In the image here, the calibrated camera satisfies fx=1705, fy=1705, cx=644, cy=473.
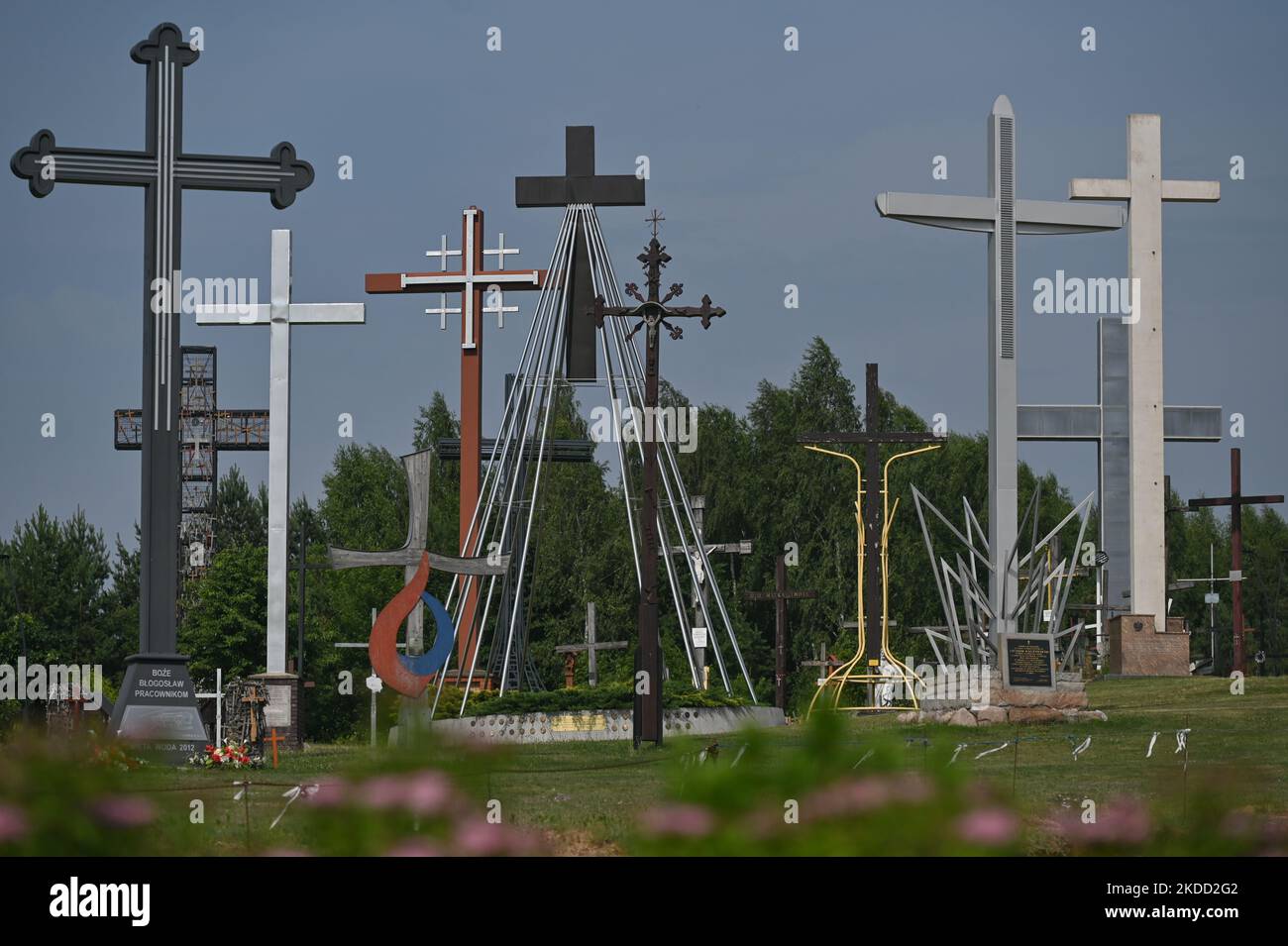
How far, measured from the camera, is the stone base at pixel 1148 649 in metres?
32.5

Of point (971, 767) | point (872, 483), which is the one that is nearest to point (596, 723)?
point (872, 483)

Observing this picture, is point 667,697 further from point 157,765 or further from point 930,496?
point 930,496

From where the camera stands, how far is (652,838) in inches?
150

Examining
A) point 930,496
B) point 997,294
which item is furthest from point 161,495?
point 930,496

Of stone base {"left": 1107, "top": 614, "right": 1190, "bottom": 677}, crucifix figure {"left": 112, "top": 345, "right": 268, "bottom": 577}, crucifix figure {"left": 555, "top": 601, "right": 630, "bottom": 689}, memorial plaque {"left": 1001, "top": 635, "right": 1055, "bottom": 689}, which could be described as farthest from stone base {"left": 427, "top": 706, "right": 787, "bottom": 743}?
crucifix figure {"left": 112, "top": 345, "right": 268, "bottom": 577}

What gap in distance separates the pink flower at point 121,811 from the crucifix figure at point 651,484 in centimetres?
1651

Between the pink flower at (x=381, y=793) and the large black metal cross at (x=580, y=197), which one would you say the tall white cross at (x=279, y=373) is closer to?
the large black metal cross at (x=580, y=197)

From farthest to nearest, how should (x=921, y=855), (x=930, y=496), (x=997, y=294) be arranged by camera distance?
(x=930, y=496) → (x=997, y=294) → (x=921, y=855)

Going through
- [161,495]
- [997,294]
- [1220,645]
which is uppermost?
[997,294]

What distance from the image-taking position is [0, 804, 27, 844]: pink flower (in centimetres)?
379

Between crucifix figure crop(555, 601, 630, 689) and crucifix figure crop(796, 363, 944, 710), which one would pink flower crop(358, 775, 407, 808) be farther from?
crucifix figure crop(555, 601, 630, 689)

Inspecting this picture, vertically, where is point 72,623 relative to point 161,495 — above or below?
below

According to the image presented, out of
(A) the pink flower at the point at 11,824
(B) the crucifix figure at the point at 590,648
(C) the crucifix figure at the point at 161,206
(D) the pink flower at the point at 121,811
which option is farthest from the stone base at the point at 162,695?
(A) the pink flower at the point at 11,824
